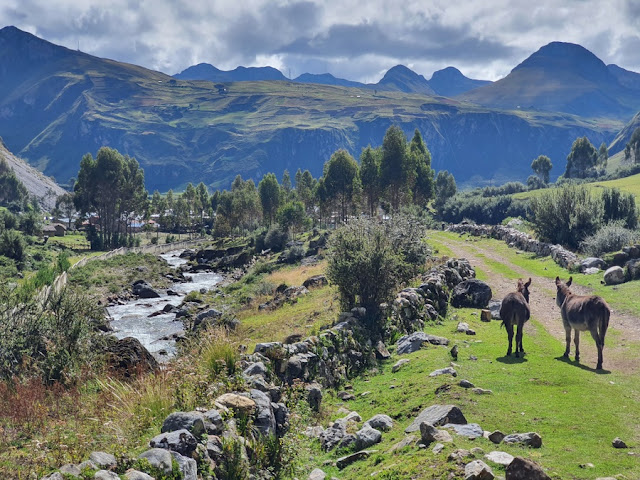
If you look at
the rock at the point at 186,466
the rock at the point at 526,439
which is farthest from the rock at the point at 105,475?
the rock at the point at 526,439

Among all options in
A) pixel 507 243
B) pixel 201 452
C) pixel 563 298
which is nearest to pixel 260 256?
pixel 507 243

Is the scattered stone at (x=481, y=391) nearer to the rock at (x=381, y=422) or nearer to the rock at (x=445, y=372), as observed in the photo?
the rock at (x=445, y=372)

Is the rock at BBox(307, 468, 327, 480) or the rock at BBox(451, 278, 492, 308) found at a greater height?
the rock at BBox(307, 468, 327, 480)

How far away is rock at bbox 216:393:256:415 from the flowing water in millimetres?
18575

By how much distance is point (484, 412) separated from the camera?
1202 centimetres

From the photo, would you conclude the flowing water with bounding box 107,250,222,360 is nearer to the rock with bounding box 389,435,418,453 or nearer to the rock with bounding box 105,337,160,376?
the rock with bounding box 105,337,160,376

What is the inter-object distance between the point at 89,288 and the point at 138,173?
244ft

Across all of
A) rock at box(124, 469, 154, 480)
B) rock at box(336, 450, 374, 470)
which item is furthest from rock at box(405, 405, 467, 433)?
rock at box(124, 469, 154, 480)

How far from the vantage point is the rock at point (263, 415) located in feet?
35.9

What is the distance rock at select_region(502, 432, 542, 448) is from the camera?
10000 millimetres

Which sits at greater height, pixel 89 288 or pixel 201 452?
pixel 201 452

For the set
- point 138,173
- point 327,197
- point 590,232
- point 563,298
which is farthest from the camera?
point 138,173

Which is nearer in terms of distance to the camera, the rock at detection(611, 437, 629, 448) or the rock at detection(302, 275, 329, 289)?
the rock at detection(611, 437, 629, 448)

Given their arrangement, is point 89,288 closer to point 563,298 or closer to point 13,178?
point 563,298
